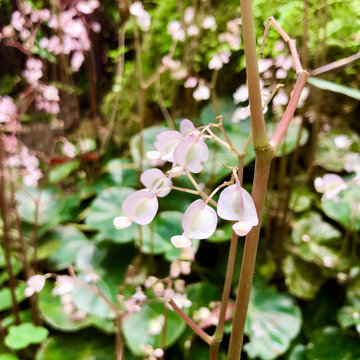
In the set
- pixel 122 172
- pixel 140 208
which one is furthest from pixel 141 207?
pixel 122 172

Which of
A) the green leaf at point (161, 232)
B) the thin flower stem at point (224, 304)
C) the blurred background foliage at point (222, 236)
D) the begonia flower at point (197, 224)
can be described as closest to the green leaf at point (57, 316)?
the blurred background foliage at point (222, 236)

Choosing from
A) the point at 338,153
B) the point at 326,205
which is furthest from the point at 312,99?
Result: the point at 326,205

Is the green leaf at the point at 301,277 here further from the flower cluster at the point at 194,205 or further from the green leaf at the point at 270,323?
the flower cluster at the point at 194,205

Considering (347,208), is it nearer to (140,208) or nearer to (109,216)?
(109,216)

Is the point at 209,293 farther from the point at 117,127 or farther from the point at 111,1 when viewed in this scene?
the point at 111,1

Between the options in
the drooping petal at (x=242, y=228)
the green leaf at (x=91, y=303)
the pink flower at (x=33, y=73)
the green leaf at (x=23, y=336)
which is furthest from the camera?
the pink flower at (x=33, y=73)

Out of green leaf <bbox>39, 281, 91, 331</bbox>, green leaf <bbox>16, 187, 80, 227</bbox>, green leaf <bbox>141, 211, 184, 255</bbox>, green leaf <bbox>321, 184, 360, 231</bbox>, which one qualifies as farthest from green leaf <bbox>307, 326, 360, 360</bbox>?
green leaf <bbox>16, 187, 80, 227</bbox>
